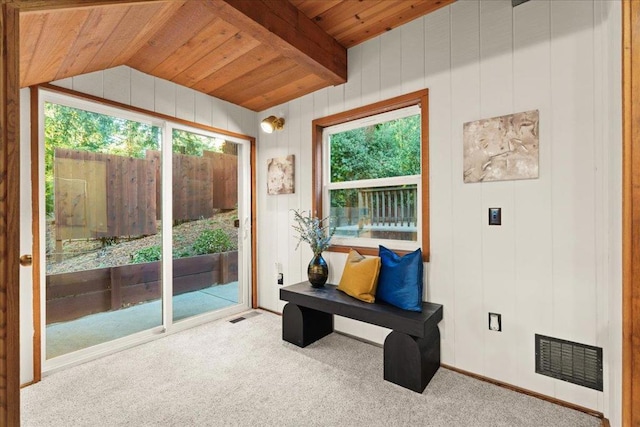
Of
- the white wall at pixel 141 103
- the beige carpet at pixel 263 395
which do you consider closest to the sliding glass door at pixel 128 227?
the white wall at pixel 141 103

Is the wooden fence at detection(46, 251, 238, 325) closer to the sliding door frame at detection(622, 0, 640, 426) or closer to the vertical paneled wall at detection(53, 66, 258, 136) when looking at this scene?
the vertical paneled wall at detection(53, 66, 258, 136)

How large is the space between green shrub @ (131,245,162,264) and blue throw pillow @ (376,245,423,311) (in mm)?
2044

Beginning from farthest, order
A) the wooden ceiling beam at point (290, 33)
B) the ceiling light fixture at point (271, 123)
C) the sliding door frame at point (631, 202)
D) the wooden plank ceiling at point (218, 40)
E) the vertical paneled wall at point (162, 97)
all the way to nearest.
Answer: the ceiling light fixture at point (271, 123), the vertical paneled wall at point (162, 97), the wooden ceiling beam at point (290, 33), the wooden plank ceiling at point (218, 40), the sliding door frame at point (631, 202)

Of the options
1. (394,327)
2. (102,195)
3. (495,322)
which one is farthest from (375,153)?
(102,195)

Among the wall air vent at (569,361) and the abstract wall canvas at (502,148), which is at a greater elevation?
the abstract wall canvas at (502,148)

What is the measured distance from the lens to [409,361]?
1984 millimetres

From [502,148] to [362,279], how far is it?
133 cm

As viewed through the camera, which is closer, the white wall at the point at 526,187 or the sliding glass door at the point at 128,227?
the white wall at the point at 526,187

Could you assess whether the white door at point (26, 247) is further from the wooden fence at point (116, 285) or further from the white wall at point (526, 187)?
the white wall at point (526, 187)

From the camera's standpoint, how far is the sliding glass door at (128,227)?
7.70ft

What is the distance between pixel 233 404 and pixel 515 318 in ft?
6.05

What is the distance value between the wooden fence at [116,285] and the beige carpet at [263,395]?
17.1 inches

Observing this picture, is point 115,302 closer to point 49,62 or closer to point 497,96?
point 49,62

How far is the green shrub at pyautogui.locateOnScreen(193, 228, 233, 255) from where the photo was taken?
3.23 metres
